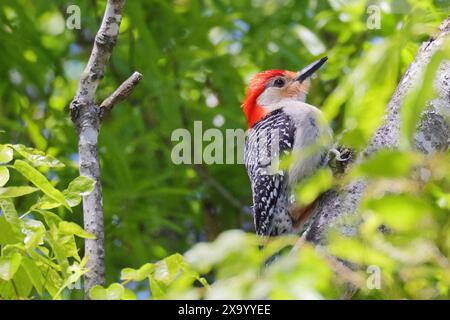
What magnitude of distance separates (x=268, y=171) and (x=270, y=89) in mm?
1064

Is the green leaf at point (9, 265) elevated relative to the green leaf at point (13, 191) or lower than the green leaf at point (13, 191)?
lower

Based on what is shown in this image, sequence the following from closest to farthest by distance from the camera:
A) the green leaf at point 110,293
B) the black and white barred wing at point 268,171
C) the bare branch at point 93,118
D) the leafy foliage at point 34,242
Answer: the green leaf at point 110,293 → the leafy foliage at point 34,242 → the bare branch at point 93,118 → the black and white barred wing at point 268,171

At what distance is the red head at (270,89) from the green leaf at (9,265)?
3.87 meters

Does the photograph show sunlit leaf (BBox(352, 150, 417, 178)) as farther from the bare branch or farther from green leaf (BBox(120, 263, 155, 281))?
the bare branch

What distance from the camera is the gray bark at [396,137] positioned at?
3.42 metres

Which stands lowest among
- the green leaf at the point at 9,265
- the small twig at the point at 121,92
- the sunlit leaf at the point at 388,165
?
the green leaf at the point at 9,265

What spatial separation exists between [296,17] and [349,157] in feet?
12.2

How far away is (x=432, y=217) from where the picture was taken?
2.17m

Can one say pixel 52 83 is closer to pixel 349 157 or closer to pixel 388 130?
pixel 349 157

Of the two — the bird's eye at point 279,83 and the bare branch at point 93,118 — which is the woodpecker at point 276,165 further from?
the bare branch at point 93,118

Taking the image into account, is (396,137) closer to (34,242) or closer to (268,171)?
(34,242)

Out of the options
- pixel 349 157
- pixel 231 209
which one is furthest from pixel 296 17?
pixel 349 157

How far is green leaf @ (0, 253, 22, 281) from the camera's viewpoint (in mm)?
2906

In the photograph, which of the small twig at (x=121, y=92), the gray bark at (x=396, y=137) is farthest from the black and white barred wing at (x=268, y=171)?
the gray bark at (x=396, y=137)
